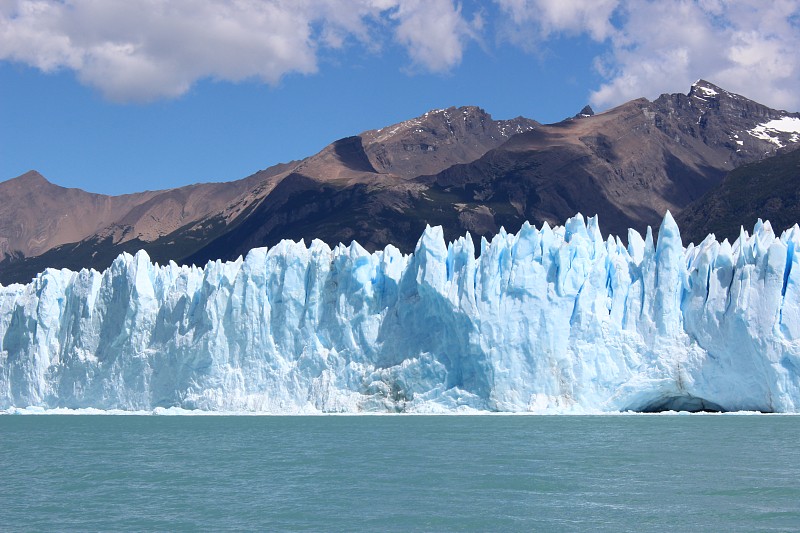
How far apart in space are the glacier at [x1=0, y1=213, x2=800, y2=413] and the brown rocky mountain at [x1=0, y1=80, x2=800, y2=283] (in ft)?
248

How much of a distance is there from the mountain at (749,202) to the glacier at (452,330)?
177ft

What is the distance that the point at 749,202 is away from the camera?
324 ft

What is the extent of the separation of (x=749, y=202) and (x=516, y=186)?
51.1 meters

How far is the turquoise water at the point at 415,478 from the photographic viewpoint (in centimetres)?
1984

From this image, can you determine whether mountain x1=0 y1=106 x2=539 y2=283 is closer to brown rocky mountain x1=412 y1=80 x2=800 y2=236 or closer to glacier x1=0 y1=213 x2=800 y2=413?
brown rocky mountain x1=412 y1=80 x2=800 y2=236

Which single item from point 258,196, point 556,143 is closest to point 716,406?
point 556,143

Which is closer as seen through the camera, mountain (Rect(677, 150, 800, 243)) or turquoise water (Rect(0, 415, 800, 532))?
turquoise water (Rect(0, 415, 800, 532))

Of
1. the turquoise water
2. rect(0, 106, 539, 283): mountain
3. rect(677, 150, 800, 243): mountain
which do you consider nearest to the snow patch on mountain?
rect(0, 106, 539, 283): mountain

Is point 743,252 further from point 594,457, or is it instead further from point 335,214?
point 335,214

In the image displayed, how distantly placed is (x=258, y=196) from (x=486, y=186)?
45.8 m

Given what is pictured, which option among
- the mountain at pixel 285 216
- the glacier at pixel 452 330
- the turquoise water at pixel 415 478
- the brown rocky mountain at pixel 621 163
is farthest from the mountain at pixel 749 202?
the turquoise water at pixel 415 478

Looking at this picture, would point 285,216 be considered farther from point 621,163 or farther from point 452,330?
point 452,330

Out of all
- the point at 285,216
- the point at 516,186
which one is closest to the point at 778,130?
the point at 516,186

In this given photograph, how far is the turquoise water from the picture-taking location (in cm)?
1984
